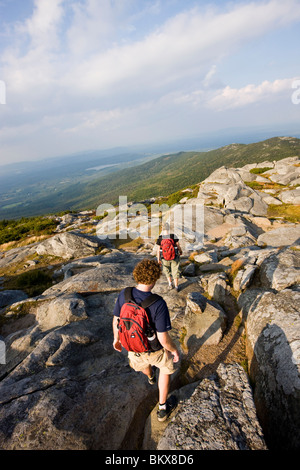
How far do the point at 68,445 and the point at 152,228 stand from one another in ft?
91.5

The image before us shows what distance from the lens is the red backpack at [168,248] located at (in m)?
9.71

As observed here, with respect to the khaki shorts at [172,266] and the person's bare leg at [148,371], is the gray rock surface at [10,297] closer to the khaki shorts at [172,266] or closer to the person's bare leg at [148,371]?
the khaki shorts at [172,266]

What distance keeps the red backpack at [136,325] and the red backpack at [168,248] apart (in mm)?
5730

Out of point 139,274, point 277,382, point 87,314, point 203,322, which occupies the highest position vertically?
point 139,274

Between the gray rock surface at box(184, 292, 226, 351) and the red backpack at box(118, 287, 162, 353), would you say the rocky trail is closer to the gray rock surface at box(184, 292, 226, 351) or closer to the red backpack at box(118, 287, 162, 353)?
the gray rock surface at box(184, 292, 226, 351)

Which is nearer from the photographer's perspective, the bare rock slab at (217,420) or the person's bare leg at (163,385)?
the bare rock slab at (217,420)

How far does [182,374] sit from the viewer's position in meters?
6.18

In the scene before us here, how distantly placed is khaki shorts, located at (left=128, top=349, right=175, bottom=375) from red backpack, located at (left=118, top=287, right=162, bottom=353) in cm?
37

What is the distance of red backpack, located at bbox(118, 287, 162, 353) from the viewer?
3.92 metres

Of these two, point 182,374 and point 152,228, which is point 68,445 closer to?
point 182,374

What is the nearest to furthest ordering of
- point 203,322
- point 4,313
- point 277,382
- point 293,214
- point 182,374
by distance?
point 277,382 < point 182,374 < point 203,322 < point 4,313 < point 293,214

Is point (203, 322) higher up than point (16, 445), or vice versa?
point (16, 445)

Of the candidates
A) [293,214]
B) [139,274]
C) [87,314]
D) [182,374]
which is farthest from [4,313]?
[293,214]

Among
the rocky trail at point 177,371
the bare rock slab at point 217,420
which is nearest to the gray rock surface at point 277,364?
the rocky trail at point 177,371
